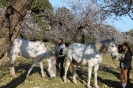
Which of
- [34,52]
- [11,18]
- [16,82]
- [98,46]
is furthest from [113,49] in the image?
[11,18]

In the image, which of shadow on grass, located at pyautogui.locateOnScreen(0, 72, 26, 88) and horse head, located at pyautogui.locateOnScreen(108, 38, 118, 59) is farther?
horse head, located at pyautogui.locateOnScreen(108, 38, 118, 59)

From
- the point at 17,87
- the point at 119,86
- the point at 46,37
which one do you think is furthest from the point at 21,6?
the point at 46,37

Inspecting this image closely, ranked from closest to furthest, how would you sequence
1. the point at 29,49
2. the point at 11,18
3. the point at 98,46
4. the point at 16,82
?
1. the point at 11,18
2. the point at 98,46
3. the point at 16,82
4. the point at 29,49

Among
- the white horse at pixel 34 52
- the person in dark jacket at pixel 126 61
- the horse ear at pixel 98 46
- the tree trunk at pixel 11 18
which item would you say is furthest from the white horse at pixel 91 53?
the tree trunk at pixel 11 18

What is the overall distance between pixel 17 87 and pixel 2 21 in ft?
20.8

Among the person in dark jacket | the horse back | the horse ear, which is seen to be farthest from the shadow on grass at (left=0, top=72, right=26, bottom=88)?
the person in dark jacket

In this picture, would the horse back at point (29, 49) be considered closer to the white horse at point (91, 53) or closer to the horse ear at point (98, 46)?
the white horse at point (91, 53)

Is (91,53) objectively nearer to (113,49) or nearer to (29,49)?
(113,49)

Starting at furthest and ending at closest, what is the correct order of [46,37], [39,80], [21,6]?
1. [46,37]
2. [39,80]
3. [21,6]

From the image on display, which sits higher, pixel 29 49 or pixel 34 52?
pixel 29 49

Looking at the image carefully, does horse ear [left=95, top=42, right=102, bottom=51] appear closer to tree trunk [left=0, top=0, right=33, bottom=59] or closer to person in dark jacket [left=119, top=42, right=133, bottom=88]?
person in dark jacket [left=119, top=42, right=133, bottom=88]

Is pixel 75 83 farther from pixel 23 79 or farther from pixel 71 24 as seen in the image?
pixel 71 24

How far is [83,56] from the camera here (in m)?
11.8

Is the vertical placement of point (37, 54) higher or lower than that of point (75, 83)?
higher
